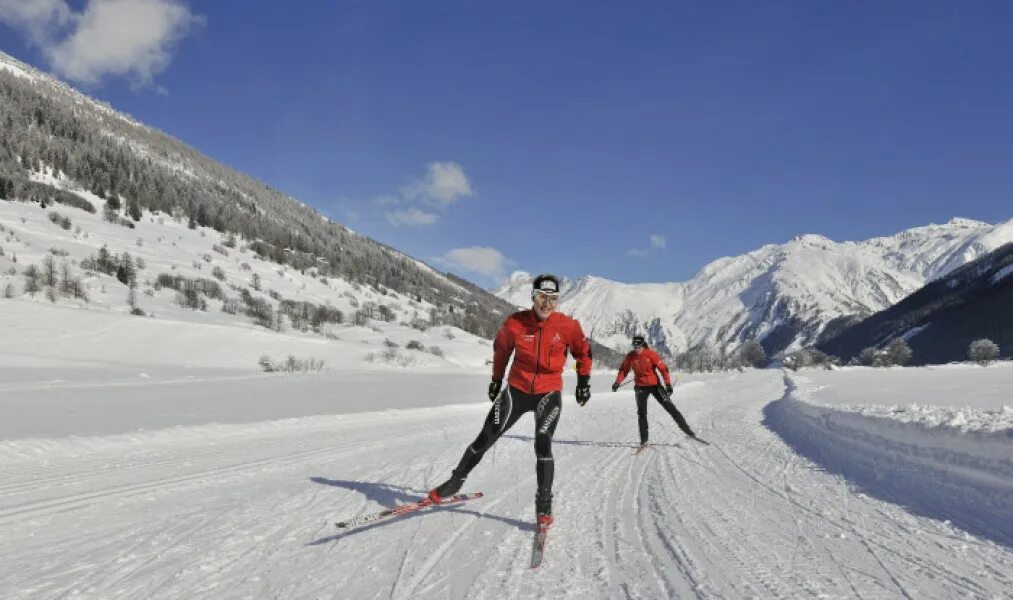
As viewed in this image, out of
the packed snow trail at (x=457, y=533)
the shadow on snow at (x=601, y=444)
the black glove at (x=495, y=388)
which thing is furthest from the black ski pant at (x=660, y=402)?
the black glove at (x=495, y=388)

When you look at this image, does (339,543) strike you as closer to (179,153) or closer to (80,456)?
(80,456)

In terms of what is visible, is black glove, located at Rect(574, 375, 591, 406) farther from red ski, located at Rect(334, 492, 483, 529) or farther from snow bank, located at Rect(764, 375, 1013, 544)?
snow bank, located at Rect(764, 375, 1013, 544)

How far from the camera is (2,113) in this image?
302 feet

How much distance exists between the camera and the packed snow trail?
3.93 metres

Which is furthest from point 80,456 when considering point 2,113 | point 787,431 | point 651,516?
point 2,113

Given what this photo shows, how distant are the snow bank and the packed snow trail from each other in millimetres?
482

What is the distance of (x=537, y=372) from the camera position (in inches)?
221

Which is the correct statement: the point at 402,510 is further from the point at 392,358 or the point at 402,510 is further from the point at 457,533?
the point at 392,358

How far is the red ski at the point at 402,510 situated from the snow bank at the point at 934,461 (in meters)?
4.77

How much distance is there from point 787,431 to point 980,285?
215 m

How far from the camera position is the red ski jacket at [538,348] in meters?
5.52

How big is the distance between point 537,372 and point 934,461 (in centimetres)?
617

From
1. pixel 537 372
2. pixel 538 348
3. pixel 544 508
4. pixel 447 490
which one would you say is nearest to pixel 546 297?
pixel 538 348

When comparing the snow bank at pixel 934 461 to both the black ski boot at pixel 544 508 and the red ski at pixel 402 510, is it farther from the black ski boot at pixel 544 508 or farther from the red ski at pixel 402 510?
the red ski at pixel 402 510
